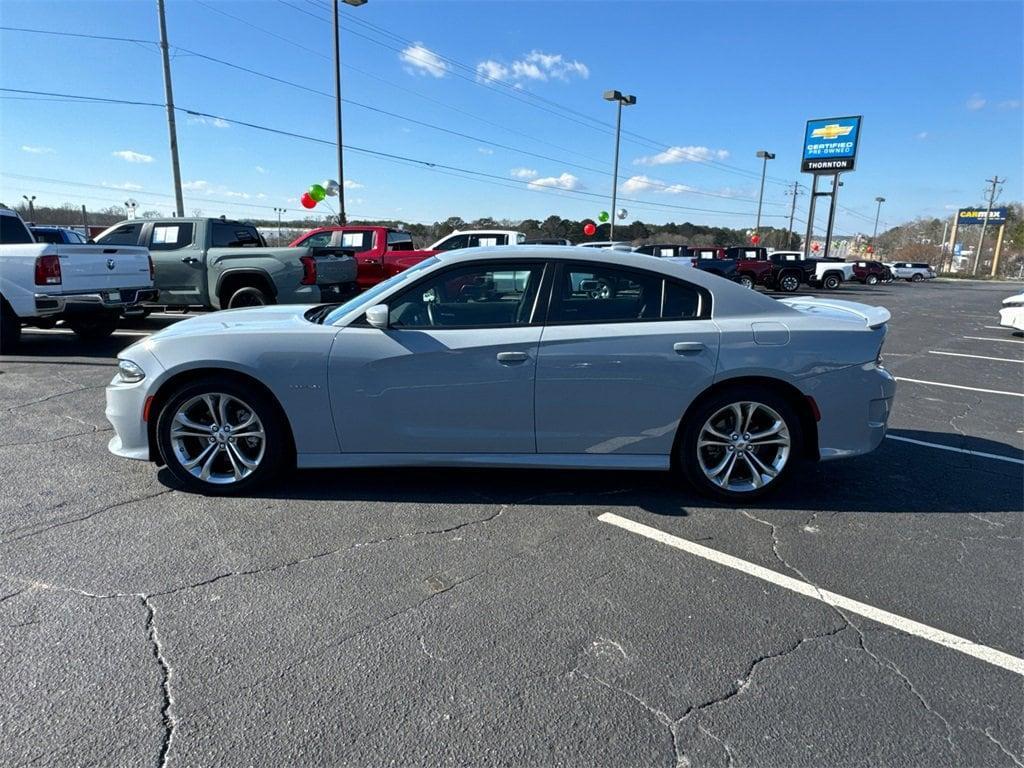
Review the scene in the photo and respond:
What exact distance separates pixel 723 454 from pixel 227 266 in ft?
28.4

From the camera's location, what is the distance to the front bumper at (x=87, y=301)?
25.2ft

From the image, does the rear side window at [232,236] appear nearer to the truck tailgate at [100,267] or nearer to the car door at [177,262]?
the car door at [177,262]

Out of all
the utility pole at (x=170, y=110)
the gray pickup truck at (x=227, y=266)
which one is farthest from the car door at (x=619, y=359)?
the utility pole at (x=170, y=110)

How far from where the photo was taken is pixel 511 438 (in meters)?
3.76

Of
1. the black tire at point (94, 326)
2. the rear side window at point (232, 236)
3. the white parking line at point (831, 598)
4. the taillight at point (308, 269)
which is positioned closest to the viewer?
the white parking line at point (831, 598)

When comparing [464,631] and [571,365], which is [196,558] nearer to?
[464,631]

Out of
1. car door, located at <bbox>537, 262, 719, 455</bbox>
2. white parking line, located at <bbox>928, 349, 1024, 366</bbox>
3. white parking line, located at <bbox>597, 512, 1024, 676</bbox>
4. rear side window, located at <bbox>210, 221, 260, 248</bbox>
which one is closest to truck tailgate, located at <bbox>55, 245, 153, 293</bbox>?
rear side window, located at <bbox>210, 221, 260, 248</bbox>

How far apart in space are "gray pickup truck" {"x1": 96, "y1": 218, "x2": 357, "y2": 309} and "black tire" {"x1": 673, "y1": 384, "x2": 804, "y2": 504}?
7.46 metres

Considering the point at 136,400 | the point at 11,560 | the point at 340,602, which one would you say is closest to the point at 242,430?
the point at 136,400

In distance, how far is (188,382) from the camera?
3787mm

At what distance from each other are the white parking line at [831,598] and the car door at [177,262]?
9.11 meters

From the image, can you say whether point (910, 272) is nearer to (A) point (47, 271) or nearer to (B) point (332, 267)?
(B) point (332, 267)

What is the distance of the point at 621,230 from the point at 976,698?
240ft

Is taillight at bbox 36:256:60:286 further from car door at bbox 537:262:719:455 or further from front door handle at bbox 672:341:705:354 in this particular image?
front door handle at bbox 672:341:705:354
